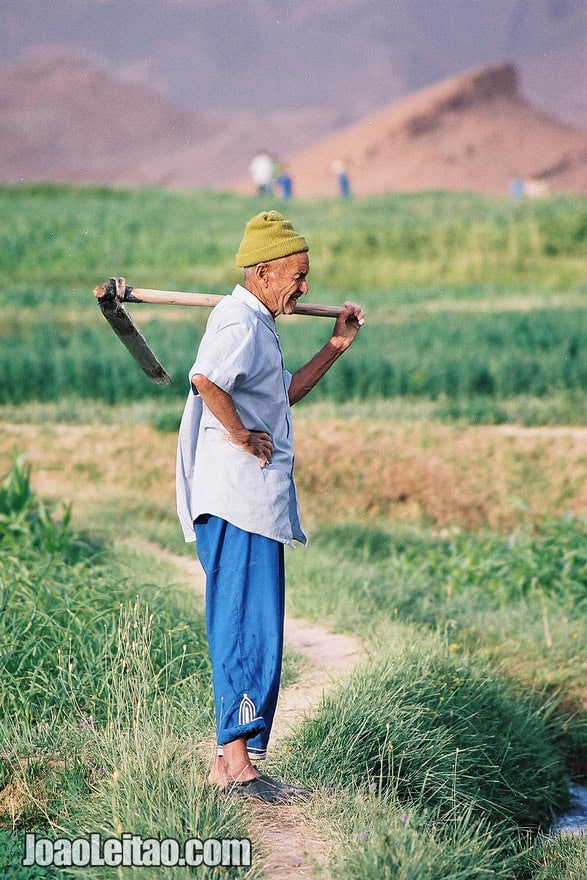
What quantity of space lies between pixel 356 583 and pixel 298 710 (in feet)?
7.26

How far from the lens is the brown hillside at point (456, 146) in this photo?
52219 millimetres

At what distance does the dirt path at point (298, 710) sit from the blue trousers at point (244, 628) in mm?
275

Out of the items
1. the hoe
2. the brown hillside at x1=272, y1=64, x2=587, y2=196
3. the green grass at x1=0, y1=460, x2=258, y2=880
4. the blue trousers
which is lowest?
the green grass at x1=0, y1=460, x2=258, y2=880

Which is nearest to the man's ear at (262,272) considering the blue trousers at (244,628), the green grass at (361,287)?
the blue trousers at (244,628)

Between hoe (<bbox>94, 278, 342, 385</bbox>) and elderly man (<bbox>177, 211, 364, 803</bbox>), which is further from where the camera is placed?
hoe (<bbox>94, 278, 342, 385</bbox>)

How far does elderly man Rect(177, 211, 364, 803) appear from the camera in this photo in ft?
12.2

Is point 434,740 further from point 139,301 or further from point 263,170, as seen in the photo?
point 263,170

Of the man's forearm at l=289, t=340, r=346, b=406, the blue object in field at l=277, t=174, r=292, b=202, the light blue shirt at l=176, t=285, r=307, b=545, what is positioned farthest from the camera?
the blue object in field at l=277, t=174, r=292, b=202

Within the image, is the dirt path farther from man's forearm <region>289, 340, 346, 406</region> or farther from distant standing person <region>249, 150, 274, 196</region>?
distant standing person <region>249, 150, 274, 196</region>

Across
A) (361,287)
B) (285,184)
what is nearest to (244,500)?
(361,287)

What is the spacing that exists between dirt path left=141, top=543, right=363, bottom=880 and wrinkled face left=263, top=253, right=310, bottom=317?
1.49 meters

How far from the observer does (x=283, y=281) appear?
153 inches

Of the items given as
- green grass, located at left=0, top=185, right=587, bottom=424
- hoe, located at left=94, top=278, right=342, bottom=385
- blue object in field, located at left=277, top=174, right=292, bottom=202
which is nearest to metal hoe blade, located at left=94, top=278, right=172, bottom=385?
hoe, located at left=94, top=278, right=342, bottom=385

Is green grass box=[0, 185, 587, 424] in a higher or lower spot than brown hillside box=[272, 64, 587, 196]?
lower
